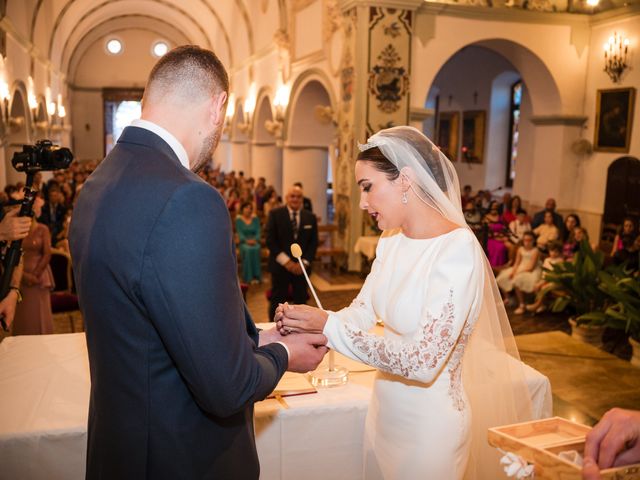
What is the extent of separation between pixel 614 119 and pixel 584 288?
4717 millimetres

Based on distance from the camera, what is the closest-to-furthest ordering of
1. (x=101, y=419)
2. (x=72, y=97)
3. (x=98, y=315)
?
(x=98, y=315)
(x=101, y=419)
(x=72, y=97)

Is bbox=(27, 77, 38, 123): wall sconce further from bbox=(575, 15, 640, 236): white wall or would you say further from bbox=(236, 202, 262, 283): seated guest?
bbox=(575, 15, 640, 236): white wall

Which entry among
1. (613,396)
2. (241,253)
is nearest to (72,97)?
(241,253)

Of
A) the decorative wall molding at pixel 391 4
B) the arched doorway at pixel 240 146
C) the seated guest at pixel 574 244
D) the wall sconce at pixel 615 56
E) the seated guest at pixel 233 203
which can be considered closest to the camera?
the seated guest at pixel 574 244

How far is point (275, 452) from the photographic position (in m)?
2.64

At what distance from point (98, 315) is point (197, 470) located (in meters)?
0.51

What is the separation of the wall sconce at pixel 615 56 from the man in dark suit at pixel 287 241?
6.59 metres

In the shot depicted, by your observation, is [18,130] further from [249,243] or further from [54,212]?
[249,243]

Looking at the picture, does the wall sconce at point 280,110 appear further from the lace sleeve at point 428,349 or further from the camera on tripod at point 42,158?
the lace sleeve at point 428,349

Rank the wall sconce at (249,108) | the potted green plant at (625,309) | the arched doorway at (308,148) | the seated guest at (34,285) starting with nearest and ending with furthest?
1. the seated guest at (34,285)
2. the potted green plant at (625,309)
3. the arched doorway at (308,148)
4. the wall sconce at (249,108)

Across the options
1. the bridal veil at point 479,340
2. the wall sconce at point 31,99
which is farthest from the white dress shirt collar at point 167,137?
the wall sconce at point 31,99

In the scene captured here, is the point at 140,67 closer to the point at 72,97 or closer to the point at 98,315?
the point at 72,97

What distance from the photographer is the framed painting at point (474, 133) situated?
1642 cm

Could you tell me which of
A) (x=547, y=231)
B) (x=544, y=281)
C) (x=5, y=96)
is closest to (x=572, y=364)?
(x=544, y=281)
